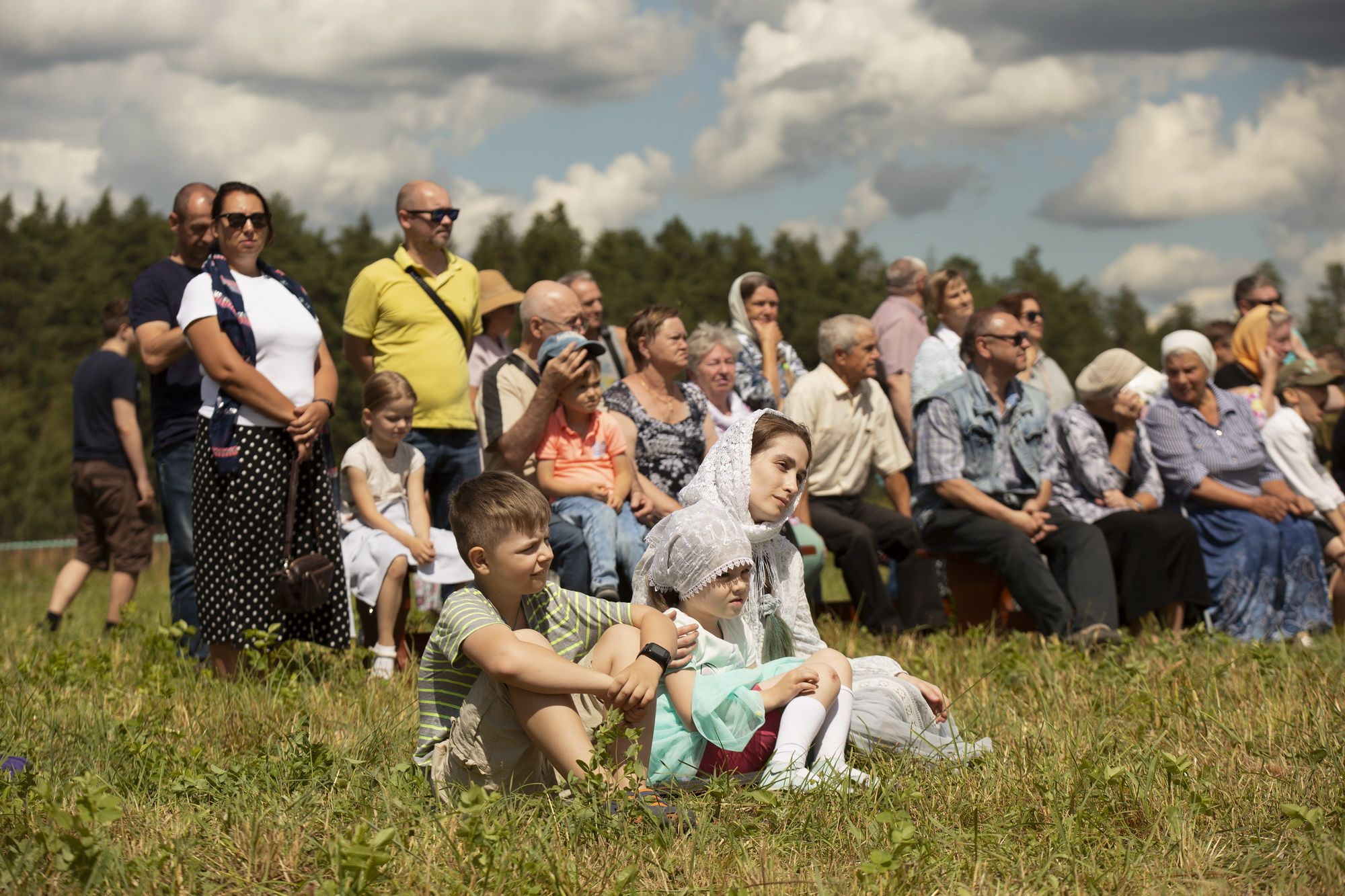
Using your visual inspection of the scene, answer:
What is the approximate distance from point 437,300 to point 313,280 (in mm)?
29501

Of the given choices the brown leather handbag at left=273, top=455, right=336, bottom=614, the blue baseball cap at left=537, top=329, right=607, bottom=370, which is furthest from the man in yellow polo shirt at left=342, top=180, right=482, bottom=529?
the brown leather handbag at left=273, top=455, right=336, bottom=614

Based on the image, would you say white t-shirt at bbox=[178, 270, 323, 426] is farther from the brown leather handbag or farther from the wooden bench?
the wooden bench

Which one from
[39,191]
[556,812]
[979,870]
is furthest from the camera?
[39,191]

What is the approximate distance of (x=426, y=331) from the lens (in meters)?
6.75

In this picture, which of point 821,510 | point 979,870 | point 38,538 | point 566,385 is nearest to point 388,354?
point 566,385

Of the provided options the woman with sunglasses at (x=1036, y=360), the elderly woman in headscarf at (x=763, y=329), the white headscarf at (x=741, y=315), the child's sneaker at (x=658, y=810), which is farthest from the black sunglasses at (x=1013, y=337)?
the child's sneaker at (x=658, y=810)

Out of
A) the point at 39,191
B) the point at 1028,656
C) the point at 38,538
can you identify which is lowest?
the point at 38,538

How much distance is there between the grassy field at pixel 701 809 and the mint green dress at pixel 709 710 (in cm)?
20

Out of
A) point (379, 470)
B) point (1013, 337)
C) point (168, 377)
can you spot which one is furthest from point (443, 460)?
point (1013, 337)

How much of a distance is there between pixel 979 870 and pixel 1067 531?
406 centimetres

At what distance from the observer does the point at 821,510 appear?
7348 mm

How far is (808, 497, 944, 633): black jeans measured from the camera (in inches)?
279

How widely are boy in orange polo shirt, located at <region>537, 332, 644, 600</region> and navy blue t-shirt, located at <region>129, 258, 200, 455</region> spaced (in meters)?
1.63

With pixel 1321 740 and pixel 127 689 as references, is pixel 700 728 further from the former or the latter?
pixel 127 689
